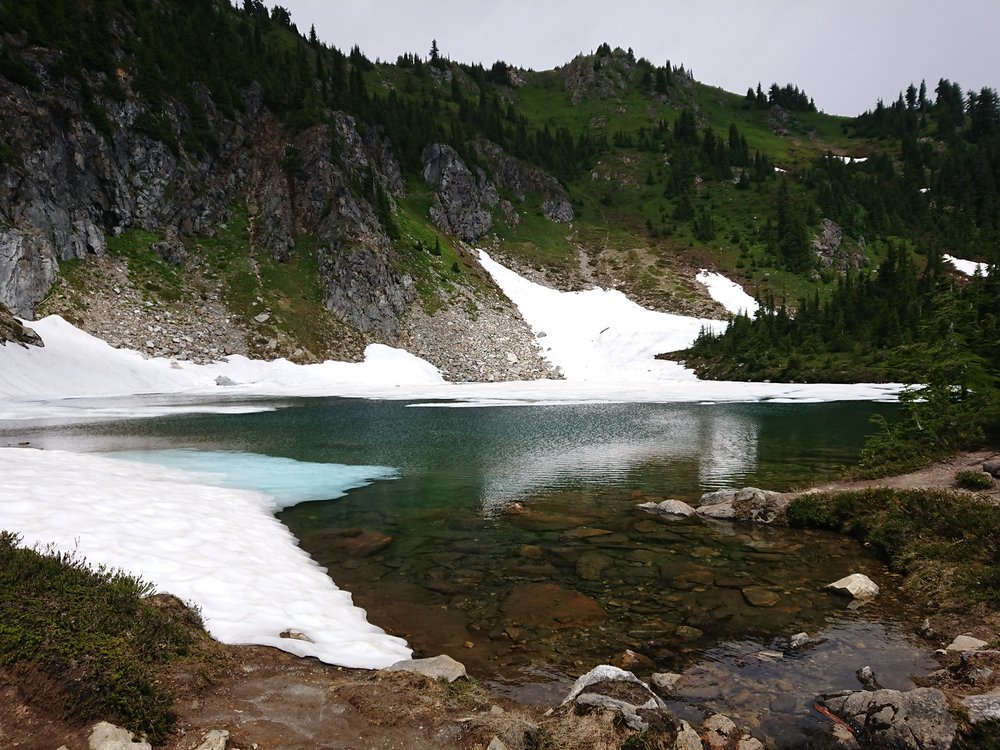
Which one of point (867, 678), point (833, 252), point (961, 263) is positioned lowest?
point (867, 678)

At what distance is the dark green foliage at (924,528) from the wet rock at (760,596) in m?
3.01

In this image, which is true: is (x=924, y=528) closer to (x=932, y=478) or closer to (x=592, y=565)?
(x=932, y=478)

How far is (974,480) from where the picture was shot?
1494cm

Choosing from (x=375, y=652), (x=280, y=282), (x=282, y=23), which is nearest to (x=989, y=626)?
(x=375, y=652)

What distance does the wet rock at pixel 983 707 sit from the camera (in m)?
5.97

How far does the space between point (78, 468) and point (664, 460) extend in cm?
2227

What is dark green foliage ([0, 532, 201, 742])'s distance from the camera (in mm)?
4812

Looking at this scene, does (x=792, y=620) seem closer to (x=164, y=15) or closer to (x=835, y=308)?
(x=835, y=308)

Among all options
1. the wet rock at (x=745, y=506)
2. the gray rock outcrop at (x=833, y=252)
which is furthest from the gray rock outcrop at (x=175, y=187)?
the gray rock outcrop at (x=833, y=252)

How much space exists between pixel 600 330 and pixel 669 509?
8085cm

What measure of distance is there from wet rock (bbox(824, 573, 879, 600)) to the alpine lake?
20cm

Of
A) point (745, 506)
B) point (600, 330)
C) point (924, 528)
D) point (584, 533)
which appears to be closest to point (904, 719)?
point (924, 528)

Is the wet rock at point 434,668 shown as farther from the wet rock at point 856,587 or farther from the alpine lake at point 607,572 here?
the wet rock at point 856,587

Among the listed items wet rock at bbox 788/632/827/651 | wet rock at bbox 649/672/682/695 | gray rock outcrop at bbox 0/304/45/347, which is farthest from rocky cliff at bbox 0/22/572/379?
wet rock at bbox 788/632/827/651
